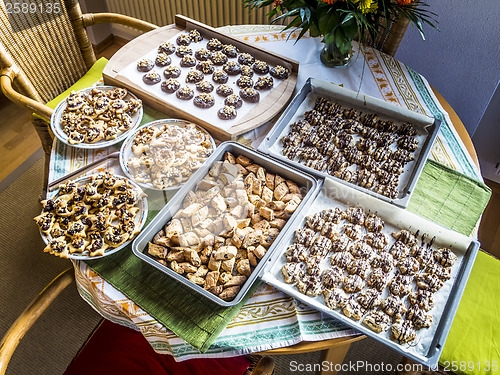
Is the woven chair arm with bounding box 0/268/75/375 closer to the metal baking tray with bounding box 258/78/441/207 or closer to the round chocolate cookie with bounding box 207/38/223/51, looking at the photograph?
the metal baking tray with bounding box 258/78/441/207

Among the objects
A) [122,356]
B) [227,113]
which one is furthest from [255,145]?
[122,356]

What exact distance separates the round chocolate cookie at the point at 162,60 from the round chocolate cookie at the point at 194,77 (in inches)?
5.5

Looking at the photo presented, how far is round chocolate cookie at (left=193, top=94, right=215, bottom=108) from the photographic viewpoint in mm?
1700

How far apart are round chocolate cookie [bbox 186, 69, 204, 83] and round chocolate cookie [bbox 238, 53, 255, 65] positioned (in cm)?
21

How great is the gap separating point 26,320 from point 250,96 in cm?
118

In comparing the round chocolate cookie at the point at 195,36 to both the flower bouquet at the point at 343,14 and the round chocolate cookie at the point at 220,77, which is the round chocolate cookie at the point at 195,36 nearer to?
the round chocolate cookie at the point at 220,77

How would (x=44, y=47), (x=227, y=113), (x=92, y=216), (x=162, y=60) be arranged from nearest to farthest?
(x=92, y=216) → (x=227, y=113) → (x=162, y=60) → (x=44, y=47)

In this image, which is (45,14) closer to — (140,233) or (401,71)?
(140,233)

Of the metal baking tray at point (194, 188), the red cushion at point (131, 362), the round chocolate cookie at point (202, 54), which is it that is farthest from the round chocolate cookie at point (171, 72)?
the red cushion at point (131, 362)

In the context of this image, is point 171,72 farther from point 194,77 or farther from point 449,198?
point 449,198

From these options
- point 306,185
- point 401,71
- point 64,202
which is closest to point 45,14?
point 64,202

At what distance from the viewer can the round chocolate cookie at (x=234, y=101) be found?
1.70 meters

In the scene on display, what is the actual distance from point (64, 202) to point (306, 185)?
0.85 metres

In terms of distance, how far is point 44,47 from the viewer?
2.09 metres
